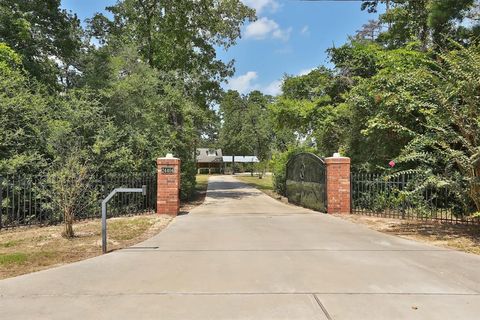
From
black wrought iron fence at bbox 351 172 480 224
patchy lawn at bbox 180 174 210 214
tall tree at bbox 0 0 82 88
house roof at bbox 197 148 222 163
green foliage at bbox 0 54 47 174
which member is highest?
tall tree at bbox 0 0 82 88

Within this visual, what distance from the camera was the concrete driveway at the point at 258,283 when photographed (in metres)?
4.26

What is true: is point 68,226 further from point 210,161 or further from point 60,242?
point 210,161

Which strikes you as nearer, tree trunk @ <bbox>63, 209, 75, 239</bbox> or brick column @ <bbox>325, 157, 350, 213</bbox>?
tree trunk @ <bbox>63, 209, 75, 239</bbox>

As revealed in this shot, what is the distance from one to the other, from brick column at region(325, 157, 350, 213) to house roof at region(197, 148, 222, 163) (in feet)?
204

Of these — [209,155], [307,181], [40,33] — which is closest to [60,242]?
[307,181]

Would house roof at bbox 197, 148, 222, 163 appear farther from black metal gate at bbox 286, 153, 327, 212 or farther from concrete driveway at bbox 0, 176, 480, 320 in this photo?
concrete driveway at bbox 0, 176, 480, 320

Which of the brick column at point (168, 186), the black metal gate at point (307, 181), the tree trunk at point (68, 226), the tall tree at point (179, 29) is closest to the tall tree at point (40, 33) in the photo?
the tall tree at point (179, 29)

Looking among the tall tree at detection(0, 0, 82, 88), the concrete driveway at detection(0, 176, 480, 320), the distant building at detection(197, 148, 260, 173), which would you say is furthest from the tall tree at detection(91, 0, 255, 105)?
the distant building at detection(197, 148, 260, 173)

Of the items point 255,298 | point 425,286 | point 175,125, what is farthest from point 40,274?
point 175,125

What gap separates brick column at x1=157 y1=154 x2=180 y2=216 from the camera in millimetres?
12242

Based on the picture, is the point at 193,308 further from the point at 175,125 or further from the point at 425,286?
the point at 175,125

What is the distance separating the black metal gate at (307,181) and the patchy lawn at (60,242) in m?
5.10

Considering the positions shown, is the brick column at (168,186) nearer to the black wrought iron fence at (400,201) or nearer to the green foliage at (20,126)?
the green foliage at (20,126)

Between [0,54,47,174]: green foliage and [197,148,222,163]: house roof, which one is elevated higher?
[197,148,222,163]: house roof
